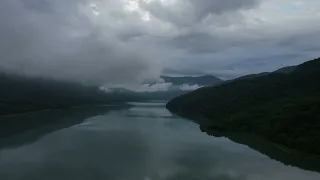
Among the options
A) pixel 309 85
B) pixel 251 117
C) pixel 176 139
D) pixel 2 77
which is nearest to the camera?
pixel 176 139

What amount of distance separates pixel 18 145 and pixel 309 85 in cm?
7084

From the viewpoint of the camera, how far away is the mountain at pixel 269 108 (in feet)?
172

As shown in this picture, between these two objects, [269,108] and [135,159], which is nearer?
[135,159]

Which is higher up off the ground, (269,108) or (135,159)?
(269,108)

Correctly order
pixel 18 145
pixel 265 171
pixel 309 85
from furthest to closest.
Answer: pixel 309 85, pixel 18 145, pixel 265 171

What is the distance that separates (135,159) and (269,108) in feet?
140

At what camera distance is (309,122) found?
53906 millimetres

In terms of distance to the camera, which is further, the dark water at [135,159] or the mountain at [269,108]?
the mountain at [269,108]

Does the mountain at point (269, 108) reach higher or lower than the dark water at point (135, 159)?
higher

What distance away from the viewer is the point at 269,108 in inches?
2953

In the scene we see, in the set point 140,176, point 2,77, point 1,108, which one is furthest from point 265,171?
point 2,77

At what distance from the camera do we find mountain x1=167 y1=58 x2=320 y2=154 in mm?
52281

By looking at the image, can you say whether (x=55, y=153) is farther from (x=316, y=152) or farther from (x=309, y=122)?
(x=309, y=122)

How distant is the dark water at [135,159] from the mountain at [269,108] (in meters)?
7.27
